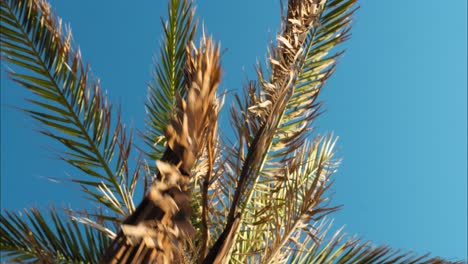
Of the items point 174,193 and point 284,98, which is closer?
point 174,193

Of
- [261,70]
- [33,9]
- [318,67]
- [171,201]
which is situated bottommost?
[171,201]

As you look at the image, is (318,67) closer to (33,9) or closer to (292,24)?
(292,24)

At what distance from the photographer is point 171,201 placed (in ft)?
7.57

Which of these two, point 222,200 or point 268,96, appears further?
point 268,96

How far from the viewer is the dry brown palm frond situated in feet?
7.12

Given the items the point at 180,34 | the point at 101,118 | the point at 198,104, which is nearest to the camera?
the point at 198,104

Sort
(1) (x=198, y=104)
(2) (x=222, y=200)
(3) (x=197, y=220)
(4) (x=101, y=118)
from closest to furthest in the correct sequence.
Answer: (1) (x=198, y=104) < (2) (x=222, y=200) < (4) (x=101, y=118) < (3) (x=197, y=220)

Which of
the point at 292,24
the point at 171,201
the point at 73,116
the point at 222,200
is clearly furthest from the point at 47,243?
the point at 171,201

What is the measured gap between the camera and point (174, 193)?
2359 mm

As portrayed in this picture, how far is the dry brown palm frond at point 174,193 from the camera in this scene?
217cm

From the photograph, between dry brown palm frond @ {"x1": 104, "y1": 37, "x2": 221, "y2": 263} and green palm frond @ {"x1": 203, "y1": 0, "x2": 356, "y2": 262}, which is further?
green palm frond @ {"x1": 203, "y1": 0, "x2": 356, "y2": 262}

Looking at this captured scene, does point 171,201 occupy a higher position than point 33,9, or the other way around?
point 33,9

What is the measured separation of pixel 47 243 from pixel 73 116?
921mm

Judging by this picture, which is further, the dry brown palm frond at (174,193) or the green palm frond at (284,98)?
the green palm frond at (284,98)
